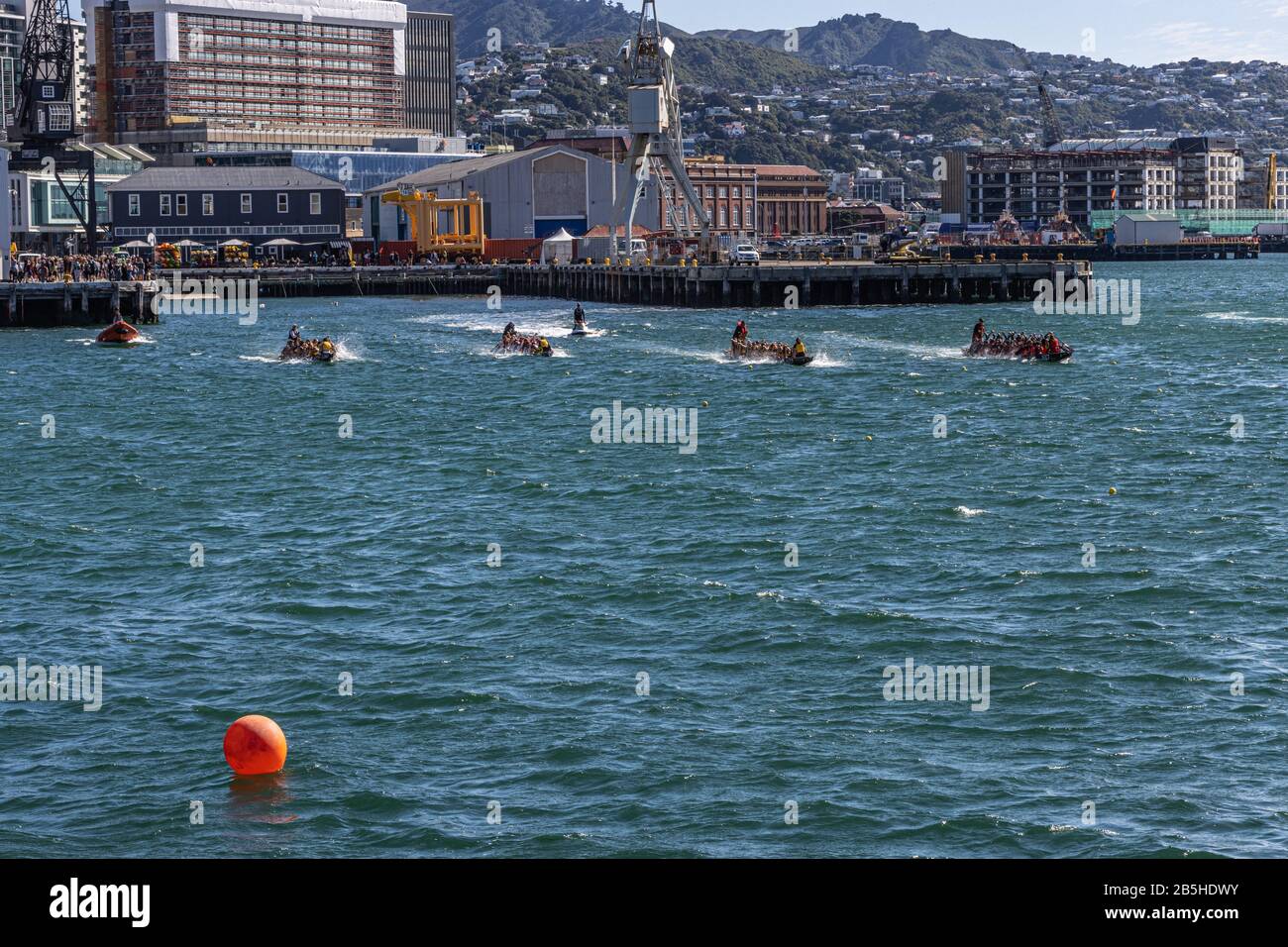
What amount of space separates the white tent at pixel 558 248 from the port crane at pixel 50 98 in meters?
39.3

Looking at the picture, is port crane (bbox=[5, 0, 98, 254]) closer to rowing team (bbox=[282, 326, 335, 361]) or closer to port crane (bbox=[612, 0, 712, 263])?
port crane (bbox=[612, 0, 712, 263])

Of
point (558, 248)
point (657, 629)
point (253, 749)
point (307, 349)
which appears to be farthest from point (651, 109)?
point (253, 749)

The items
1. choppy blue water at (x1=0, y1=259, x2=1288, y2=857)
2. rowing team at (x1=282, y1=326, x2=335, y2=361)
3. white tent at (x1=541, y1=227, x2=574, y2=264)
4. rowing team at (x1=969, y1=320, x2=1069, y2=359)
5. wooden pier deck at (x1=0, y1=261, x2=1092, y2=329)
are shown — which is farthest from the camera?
white tent at (x1=541, y1=227, x2=574, y2=264)

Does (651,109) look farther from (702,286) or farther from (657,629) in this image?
(657,629)

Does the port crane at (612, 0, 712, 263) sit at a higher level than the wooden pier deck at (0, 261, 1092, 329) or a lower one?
higher

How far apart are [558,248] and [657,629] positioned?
433ft

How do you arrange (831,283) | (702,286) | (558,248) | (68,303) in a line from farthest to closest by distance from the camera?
(558,248) < (831,283) < (702,286) < (68,303)

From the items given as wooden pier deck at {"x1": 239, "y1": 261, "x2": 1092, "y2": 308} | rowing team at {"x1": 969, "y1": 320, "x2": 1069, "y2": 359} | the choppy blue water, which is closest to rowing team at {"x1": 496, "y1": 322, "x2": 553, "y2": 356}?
rowing team at {"x1": 969, "y1": 320, "x2": 1069, "y2": 359}

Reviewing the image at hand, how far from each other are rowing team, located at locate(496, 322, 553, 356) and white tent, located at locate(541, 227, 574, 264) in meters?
71.0

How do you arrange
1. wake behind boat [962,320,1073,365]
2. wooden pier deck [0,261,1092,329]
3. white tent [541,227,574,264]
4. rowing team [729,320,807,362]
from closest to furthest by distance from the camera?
wake behind boat [962,320,1073,365] < rowing team [729,320,807,362] < wooden pier deck [0,261,1092,329] < white tent [541,227,574,264]

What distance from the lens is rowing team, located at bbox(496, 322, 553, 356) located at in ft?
279

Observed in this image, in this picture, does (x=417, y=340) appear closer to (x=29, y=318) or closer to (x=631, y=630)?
(x=29, y=318)

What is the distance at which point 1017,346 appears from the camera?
77.6 meters
